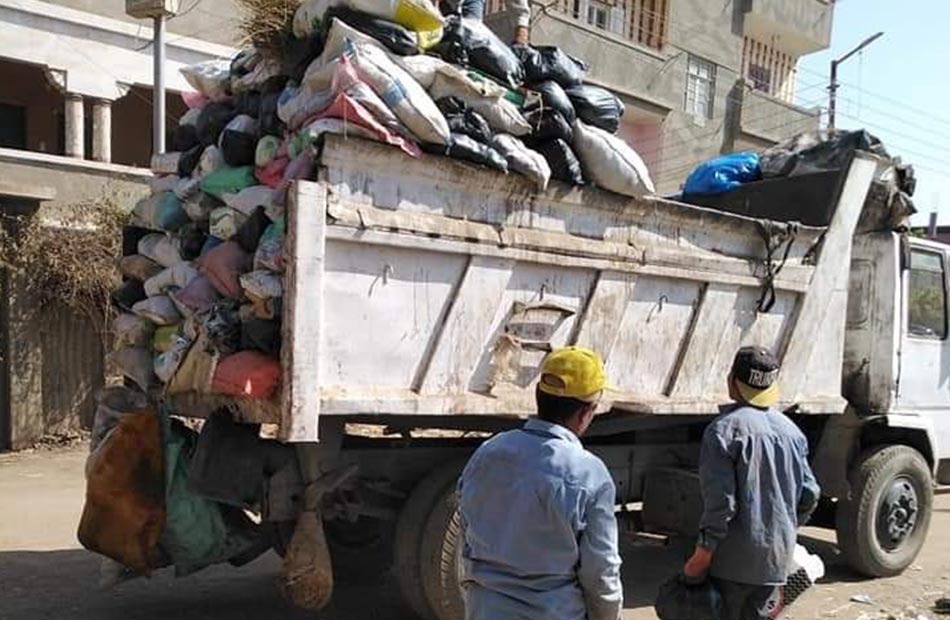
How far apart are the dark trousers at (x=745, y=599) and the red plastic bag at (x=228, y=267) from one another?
228 centimetres

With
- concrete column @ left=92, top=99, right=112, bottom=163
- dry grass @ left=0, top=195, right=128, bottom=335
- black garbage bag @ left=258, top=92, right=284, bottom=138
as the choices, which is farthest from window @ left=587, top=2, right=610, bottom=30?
black garbage bag @ left=258, top=92, right=284, bottom=138

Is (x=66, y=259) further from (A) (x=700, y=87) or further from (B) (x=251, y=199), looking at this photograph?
(A) (x=700, y=87)

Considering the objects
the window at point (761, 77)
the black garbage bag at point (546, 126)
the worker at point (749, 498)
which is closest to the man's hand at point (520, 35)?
the black garbage bag at point (546, 126)

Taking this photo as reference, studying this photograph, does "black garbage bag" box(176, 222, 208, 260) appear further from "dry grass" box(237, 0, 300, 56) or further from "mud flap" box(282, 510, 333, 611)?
"mud flap" box(282, 510, 333, 611)

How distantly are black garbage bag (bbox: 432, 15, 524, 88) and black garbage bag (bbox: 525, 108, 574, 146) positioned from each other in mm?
177

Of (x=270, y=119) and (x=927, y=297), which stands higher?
(x=270, y=119)

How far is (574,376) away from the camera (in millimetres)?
2510

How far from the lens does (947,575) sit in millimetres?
6449

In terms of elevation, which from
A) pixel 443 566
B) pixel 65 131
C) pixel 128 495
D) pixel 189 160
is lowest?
pixel 443 566

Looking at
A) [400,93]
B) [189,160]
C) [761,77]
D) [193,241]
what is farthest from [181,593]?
[761,77]

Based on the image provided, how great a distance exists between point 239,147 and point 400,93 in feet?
3.01

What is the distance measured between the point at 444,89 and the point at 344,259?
924 millimetres

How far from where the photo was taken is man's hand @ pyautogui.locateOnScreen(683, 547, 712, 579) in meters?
3.30

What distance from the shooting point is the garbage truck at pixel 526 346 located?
396 cm
